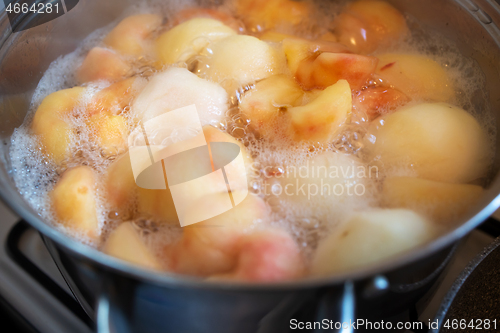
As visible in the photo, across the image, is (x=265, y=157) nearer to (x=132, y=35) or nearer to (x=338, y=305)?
(x=338, y=305)

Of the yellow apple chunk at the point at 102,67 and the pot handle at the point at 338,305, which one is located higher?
the yellow apple chunk at the point at 102,67

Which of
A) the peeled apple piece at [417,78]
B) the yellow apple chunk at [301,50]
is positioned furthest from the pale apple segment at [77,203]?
the peeled apple piece at [417,78]

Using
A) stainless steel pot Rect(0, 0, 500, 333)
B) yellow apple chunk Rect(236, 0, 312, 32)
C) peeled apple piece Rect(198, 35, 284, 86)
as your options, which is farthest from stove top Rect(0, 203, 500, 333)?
yellow apple chunk Rect(236, 0, 312, 32)

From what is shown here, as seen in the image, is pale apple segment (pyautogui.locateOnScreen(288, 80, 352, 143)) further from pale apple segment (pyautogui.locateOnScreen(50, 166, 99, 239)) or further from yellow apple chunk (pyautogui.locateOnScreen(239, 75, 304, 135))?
pale apple segment (pyautogui.locateOnScreen(50, 166, 99, 239))

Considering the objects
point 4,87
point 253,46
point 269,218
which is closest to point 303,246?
point 269,218

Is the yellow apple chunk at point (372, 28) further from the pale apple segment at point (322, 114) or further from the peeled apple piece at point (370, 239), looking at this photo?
the peeled apple piece at point (370, 239)

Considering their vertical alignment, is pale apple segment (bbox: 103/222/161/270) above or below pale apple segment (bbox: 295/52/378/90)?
below

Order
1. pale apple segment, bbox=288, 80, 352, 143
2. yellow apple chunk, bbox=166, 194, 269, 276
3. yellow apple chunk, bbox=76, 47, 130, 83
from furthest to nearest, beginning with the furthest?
yellow apple chunk, bbox=76, 47, 130, 83, pale apple segment, bbox=288, 80, 352, 143, yellow apple chunk, bbox=166, 194, 269, 276

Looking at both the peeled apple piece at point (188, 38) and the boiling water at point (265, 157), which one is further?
the peeled apple piece at point (188, 38)
